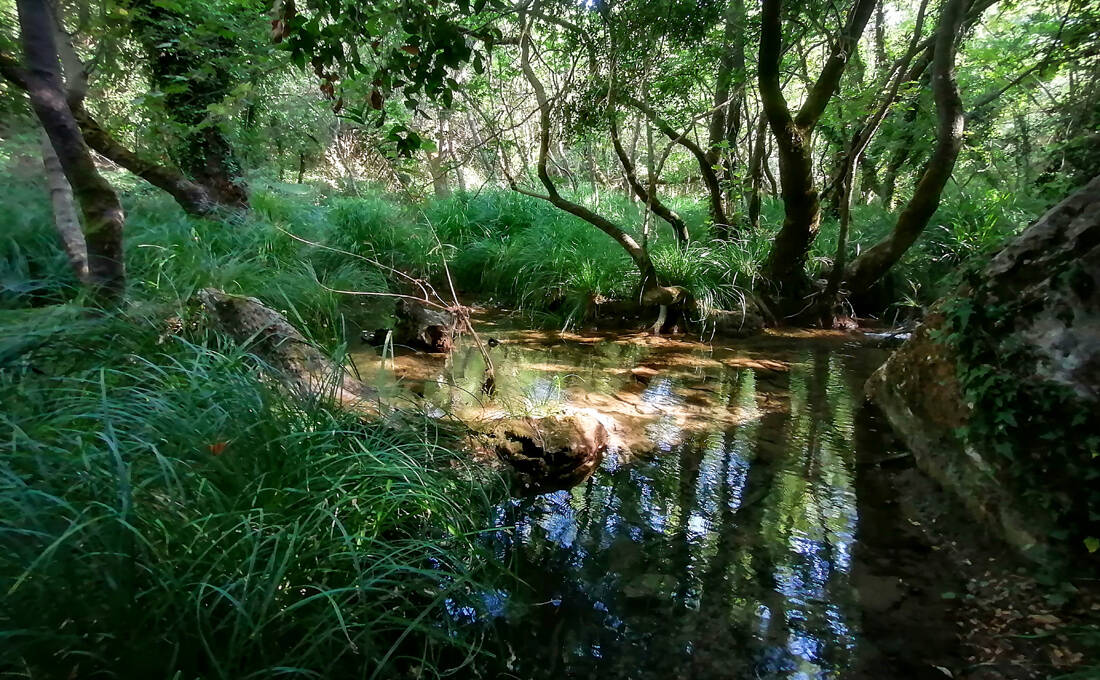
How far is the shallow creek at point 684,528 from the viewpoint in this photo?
1.67 meters

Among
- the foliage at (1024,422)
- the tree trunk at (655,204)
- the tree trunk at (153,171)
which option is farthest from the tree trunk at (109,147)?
the tree trunk at (655,204)

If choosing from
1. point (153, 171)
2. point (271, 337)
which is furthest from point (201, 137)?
point (271, 337)

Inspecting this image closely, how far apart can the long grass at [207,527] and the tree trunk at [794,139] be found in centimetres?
440

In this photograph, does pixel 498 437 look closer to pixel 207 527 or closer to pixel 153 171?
pixel 207 527

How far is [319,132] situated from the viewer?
1070 cm

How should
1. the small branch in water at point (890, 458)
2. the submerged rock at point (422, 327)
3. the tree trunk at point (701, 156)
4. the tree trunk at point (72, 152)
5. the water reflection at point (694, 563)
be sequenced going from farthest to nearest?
the tree trunk at point (701, 156) < the submerged rock at point (422, 327) < the small branch in water at point (890, 458) < the tree trunk at point (72, 152) < the water reflection at point (694, 563)

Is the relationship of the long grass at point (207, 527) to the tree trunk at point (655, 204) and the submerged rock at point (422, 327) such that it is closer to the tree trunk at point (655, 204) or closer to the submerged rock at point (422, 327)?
the submerged rock at point (422, 327)

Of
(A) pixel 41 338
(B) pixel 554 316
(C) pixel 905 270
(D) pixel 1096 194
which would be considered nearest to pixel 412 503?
(A) pixel 41 338

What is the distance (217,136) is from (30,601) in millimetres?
6252

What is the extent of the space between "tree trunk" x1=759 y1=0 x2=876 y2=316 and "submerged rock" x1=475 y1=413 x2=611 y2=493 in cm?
367

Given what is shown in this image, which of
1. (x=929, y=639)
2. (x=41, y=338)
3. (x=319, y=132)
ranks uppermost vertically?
(x=319, y=132)

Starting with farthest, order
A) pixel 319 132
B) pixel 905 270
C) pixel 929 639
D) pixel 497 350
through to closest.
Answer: pixel 319 132 → pixel 905 270 → pixel 497 350 → pixel 929 639

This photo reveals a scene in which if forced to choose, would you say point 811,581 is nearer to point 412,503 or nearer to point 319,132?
point 412,503

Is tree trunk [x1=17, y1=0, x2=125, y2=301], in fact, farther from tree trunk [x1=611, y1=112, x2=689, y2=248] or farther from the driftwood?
tree trunk [x1=611, y1=112, x2=689, y2=248]
